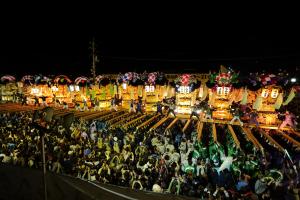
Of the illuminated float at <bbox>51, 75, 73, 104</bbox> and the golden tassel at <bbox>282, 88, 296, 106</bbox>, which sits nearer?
the golden tassel at <bbox>282, 88, 296, 106</bbox>

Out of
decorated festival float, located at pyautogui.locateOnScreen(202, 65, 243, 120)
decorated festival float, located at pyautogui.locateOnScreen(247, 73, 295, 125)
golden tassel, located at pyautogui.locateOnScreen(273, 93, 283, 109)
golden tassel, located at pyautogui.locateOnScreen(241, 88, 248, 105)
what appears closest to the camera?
decorated festival float, located at pyautogui.locateOnScreen(247, 73, 295, 125)

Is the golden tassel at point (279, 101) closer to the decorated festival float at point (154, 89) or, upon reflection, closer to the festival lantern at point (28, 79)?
the decorated festival float at point (154, 89)

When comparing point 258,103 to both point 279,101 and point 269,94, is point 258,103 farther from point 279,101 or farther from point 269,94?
point 279,101

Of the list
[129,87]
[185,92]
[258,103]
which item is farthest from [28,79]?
[258,103]

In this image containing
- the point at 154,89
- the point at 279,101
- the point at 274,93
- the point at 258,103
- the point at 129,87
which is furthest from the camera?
the point at 129,87

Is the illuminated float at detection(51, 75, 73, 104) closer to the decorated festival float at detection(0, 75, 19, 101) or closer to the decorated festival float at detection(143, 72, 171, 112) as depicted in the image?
the decorated festival float at detection(0, 75, 19, 101)

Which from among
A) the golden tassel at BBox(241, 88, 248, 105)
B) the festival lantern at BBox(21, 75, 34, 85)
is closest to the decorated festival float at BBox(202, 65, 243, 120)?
the golden tassel at BBox(241, 88, 248, 105)

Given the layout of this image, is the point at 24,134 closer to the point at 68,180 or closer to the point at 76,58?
the point at 68,180

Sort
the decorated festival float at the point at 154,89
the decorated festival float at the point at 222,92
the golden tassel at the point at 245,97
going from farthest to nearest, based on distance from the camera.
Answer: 1. the decorated festival float at the point at 154,89
2. the decorated festival float at the point at 222,92
3. the golden tassel at the point at 245,97

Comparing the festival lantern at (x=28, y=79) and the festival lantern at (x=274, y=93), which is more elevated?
the festival lantern at (x=28, y=79)

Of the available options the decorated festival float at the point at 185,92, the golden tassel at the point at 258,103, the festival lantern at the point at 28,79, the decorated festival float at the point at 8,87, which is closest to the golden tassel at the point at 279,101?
the golden tassel at the point at 258,103

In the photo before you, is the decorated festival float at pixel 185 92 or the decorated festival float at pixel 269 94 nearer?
the decorated festival float at pixel 269 94

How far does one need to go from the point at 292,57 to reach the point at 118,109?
1235 centimetres

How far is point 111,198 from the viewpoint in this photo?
10.3ft
